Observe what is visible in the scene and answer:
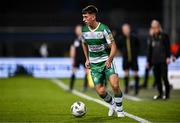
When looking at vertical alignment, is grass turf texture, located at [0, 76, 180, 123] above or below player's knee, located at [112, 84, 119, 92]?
below

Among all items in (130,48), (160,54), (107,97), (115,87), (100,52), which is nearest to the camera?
(115,87)

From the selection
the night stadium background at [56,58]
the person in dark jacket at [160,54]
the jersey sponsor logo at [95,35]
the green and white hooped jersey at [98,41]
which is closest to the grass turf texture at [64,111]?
the night stadium background at [56,58]

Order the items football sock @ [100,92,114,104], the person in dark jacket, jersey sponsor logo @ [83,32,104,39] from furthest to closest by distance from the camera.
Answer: the person in dark jacket < football sock @ [100,92,114,104] < jersey sponsor logo @ [83,32,104,39]

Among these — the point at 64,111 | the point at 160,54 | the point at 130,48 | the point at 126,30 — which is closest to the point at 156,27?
the point at 160,54

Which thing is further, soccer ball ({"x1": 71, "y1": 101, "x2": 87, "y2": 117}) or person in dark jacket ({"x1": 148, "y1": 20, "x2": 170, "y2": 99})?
person in dark jacket ({"x1": 148, "y1": 20, "x2": 170, "y2": 99})

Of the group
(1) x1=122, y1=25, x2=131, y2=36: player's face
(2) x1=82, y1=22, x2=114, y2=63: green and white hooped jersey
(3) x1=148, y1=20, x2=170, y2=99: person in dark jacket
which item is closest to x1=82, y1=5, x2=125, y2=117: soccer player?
(2) x1=82, y1=22, x2=114, y2=63: green and white hooped jersey

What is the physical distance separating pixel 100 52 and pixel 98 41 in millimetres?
218

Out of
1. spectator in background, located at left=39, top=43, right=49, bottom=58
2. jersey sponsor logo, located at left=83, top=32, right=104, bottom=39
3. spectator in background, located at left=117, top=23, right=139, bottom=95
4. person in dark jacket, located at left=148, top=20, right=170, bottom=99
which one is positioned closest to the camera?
jersey sponsor logo, located at left=83, top=32, right=104, bottom=39

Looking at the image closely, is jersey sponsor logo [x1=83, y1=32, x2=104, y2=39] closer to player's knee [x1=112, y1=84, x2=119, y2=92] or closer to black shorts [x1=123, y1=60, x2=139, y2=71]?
player's knee [x1=112, y1=84, x2=119, y2=92]

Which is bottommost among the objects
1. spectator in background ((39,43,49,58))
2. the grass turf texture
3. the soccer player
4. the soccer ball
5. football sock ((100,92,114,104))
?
spectator in background ((39,43,49,58))

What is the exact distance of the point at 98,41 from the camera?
450 inches

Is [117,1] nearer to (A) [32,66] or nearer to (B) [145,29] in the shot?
(B) [145,29]

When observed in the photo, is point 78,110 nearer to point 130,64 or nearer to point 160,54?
point 160,54

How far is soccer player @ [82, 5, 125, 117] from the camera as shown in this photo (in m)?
11.3
